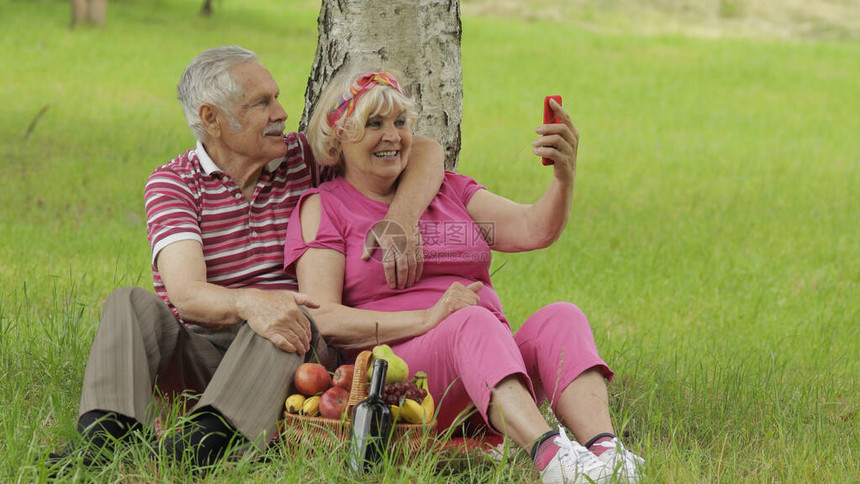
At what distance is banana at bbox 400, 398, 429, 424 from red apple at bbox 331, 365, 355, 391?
8.9 inches

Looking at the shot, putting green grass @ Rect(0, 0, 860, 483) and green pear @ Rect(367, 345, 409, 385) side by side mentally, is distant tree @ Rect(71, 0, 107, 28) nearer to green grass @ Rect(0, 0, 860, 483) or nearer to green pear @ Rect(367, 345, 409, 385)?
green grass @ Rect(0, 0, 860, 483)

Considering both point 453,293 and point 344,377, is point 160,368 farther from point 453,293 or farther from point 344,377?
point 453,293

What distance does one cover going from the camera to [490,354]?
3367 mm

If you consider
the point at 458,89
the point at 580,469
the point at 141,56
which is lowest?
the point at 141,56

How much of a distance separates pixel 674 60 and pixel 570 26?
5.77m

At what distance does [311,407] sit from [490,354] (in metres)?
0.63

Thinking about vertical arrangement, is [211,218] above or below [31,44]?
above

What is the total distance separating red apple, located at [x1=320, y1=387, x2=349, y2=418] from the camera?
10.9 feet

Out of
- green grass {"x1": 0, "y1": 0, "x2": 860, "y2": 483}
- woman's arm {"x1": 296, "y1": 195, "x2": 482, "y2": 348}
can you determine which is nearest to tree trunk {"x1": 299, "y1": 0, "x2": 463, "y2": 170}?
woman's arm {"x1": 296, "y1": 195, "x2": 482, "y2": 348}

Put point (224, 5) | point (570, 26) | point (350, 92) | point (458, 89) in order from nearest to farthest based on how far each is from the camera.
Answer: point (350, 92) → point (458, 89) → point (570, 26) → point (224, 5)

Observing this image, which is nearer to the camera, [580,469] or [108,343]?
[580,469]

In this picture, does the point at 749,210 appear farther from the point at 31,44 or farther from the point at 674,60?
the point at 31,44

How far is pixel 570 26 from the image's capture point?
25.7 meters

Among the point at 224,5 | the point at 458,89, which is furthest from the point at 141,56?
the point at 458,89
